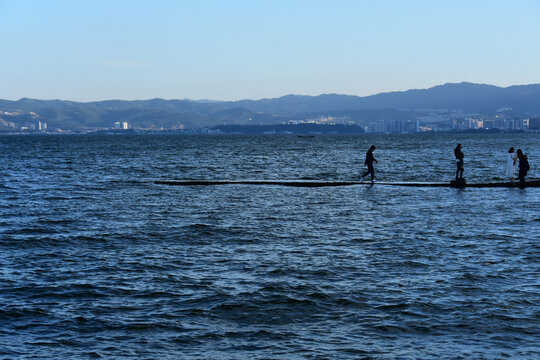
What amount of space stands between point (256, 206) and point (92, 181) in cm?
2265

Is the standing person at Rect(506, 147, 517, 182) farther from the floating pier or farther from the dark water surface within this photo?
the dark water surface

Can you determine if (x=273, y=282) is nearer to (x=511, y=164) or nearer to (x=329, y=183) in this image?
(x=329, y=183)

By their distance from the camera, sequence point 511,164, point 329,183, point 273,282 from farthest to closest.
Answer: point 329,183 → point 511,164 → point 273,282

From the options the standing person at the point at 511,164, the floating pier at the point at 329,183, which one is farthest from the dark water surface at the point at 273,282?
the standing person at the point at 511,164

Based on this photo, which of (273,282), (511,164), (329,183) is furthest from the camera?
(329,183)

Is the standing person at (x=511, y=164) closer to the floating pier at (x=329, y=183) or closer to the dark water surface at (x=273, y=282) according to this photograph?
the floating pier at (x=329, y=183)

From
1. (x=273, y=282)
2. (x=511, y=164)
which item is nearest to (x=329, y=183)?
(x=511, y=164)

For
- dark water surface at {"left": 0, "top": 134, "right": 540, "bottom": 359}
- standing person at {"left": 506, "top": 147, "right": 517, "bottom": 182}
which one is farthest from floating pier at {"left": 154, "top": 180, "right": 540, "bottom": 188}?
dark water surface at {"left": 0, "top": 134, "right": 540, "bottom": 359}

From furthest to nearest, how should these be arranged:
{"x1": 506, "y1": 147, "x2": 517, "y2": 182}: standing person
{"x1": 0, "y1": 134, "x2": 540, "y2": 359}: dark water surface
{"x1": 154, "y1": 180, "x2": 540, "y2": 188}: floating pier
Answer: {"x1": 506, "y1": 147, "x2": 517, "y2": 182}: standing person → {"x1": 154, "y1": 180, "x2": 540, "y2": 188}: floating pier → {"x1": 0, "y1": 134, "x2": 540, "y2": 359}: dark water surface

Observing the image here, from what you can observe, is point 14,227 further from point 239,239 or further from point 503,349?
point 503,349

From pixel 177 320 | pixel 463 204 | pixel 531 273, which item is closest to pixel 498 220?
pixel 463 204

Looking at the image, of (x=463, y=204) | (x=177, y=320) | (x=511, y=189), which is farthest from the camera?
(x=511, y=189)

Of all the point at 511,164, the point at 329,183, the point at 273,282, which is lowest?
the point at 273,282

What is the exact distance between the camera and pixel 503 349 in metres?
10.5
